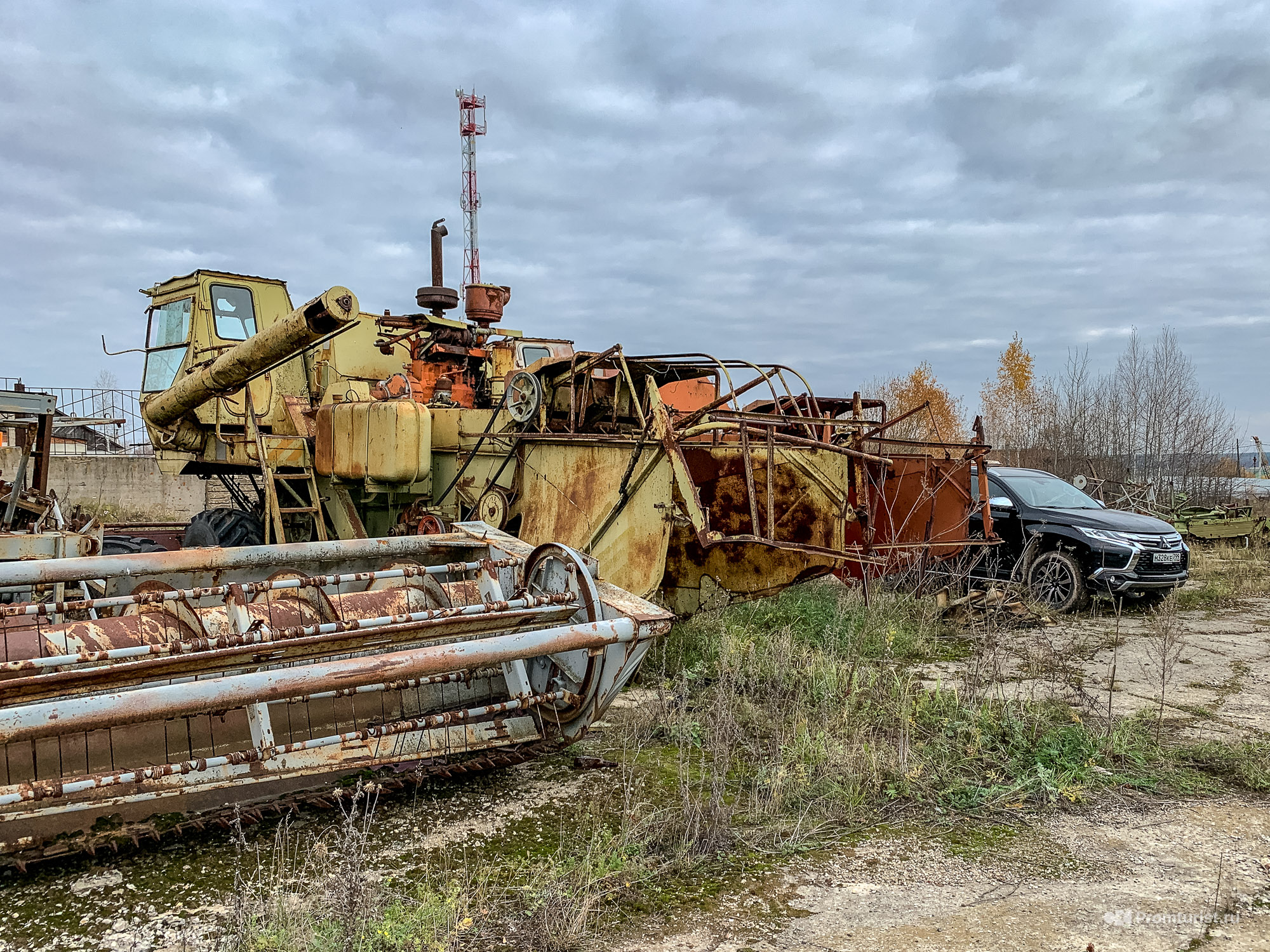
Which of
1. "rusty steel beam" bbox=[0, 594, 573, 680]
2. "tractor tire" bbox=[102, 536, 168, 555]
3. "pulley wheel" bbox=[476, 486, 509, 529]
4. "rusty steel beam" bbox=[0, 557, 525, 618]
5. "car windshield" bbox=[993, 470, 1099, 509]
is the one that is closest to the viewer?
"rusty steel beam" bbox=[0, 594, 573, 680]

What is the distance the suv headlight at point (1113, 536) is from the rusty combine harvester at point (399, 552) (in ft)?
6.75

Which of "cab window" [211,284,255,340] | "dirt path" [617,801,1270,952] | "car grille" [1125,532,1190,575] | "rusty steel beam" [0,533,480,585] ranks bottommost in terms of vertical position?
"dirt path" [617,801,1270,952]

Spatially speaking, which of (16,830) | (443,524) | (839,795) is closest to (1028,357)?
(443,524)

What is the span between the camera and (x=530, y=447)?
23.1ft

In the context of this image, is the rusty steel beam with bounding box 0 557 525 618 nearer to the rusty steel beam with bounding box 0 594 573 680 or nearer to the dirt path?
the rusty steel beam with bounding box 0 594 573 680

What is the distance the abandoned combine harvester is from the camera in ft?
19.6

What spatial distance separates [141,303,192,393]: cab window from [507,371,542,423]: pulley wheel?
397 centimetres

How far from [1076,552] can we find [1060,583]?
1.35 ft

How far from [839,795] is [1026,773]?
1.05m

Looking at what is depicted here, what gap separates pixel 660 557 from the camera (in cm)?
587

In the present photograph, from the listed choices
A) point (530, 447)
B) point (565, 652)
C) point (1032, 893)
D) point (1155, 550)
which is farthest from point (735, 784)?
point (1155, 550)

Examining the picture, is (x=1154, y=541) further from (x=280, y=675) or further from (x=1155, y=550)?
(x=280, y=675)

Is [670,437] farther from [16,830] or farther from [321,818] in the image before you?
[16,830]

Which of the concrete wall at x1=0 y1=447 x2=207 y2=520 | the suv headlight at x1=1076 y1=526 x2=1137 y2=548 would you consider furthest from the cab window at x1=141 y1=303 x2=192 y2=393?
the concrete wall at x1=0 y1=447 x2=207 y2=520
